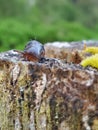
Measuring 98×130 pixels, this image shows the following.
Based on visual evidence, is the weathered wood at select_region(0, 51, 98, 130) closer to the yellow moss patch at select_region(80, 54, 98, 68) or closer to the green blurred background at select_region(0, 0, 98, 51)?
the yellow moss patch at select_region(80, 54, 98, 68)

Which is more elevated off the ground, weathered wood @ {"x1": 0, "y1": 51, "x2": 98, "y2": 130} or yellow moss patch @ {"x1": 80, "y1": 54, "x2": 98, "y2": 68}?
yellow moss patch @ {"x1": 80, "y1": 54, "x2": 98, "y2": 68}

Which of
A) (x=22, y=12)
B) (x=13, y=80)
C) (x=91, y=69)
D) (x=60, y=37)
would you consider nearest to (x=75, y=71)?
(x=91, y=69)

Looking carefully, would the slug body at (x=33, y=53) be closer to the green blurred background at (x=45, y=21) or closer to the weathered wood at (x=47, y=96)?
the weathered wood at (x=47, y=96)

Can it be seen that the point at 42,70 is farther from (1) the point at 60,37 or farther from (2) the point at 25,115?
(1) the point at 60,37

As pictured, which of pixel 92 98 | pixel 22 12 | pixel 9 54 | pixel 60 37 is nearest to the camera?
pixel 92 98

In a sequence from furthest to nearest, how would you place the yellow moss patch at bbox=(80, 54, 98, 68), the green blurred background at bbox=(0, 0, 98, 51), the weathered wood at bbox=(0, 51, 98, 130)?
the green blurred background at bbox=(0, 0, 98, 51) → the yellow moss patch at bbox=(80, 54, 98, 68) → the weathered wood at bbox=(0, 51, 98, 130)

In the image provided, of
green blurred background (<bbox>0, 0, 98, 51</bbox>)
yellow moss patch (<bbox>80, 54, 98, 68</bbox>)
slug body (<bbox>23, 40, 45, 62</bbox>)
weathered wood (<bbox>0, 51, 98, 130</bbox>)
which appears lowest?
weathered wood (<bbox>0, 51, 98, 130</bbox>)

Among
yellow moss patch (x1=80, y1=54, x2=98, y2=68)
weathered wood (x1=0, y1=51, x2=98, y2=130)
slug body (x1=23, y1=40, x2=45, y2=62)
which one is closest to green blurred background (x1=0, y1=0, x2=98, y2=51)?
slug body (x1=23, y1=40, x2=45, y2=62)
